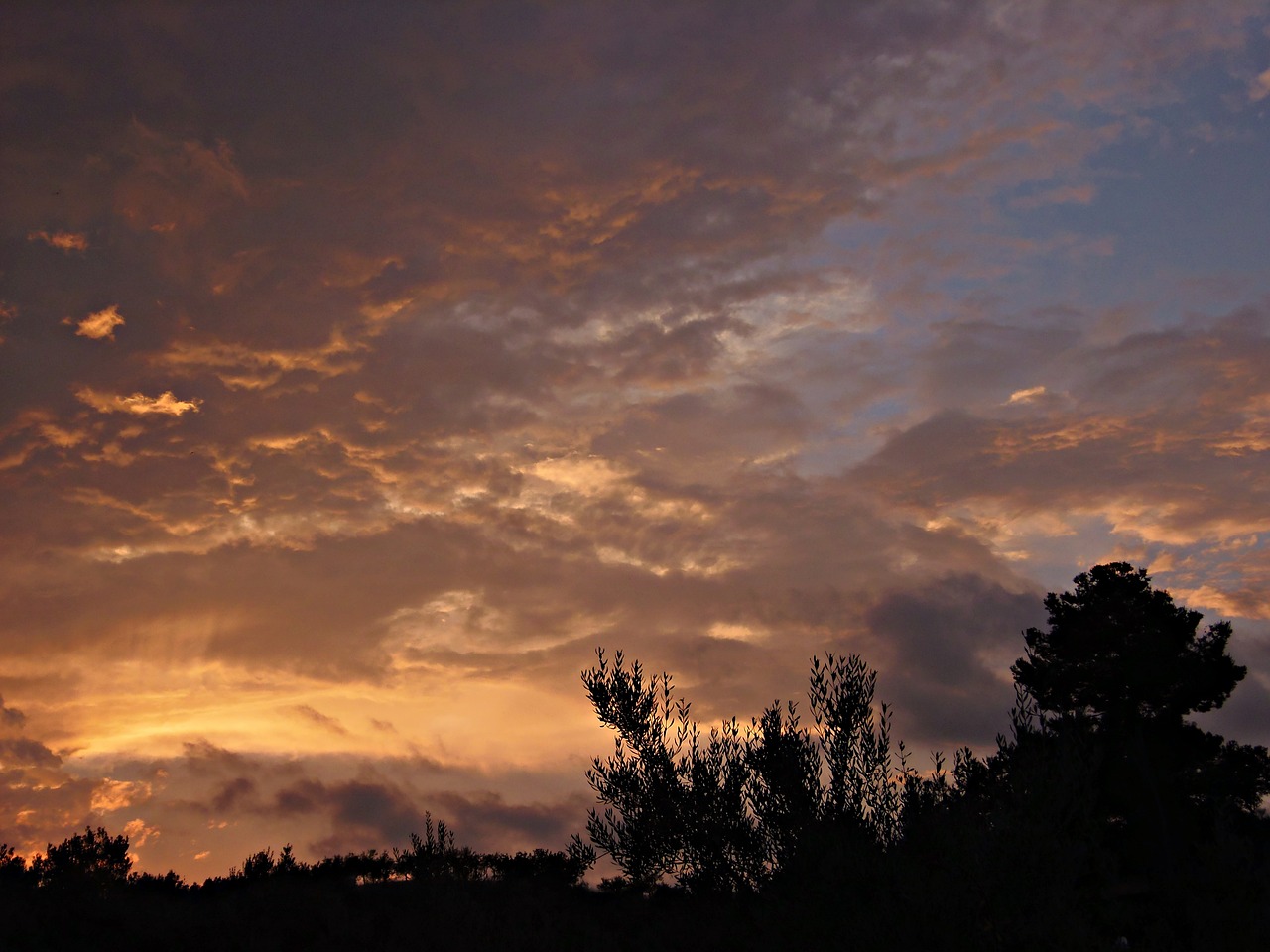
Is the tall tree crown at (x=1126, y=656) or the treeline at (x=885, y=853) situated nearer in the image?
the treeline at (x=885, y=853)

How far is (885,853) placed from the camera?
13461 millimetres

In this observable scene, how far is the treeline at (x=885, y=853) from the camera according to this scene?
11.7 meters

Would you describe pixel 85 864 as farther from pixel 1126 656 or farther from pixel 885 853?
Result: pixel 1126 656

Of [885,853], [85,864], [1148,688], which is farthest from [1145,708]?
[85,864]

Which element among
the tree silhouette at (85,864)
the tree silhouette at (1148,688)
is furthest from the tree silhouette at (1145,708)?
the tree silhouette at (85,864)

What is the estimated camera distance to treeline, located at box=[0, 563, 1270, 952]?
38.4 ft

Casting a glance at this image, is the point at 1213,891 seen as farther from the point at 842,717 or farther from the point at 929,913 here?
the point at 929,913

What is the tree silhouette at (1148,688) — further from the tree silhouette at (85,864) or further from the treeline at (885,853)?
the tree silhouette at (85,864)

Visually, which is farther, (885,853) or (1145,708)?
(1145,708)

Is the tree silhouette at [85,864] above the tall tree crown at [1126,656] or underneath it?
underneath

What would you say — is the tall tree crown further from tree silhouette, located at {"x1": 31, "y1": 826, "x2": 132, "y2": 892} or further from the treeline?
tree silhouette, located at {"x1": 31, "y1": 826, "x2": 132, "y2": 892}

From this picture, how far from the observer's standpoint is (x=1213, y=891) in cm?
1848

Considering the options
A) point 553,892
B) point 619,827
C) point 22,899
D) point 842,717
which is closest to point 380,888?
point 553,892

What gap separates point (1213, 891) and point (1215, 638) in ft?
86.7
